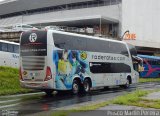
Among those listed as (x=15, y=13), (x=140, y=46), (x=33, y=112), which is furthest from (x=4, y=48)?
(x=15, y=13)

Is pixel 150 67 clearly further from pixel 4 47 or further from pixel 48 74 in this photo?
pixel 48 74

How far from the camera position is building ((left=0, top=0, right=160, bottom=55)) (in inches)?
2527

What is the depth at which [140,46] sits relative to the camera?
6141cm

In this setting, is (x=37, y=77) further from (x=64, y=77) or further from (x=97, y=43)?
(x=97, y=43)

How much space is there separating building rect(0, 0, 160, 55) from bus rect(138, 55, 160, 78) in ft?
38.7

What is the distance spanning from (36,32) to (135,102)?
8213 millimetres

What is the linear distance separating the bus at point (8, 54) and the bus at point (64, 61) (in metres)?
10.5

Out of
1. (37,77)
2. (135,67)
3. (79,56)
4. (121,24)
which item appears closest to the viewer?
(37,77)

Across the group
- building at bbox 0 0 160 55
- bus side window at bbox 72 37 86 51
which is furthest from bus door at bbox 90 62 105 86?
building at bbox 0 0 160 55

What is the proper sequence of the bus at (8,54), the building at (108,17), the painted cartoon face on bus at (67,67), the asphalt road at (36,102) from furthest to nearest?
the building at (108,17) → the bus at (8,54) → the painted cartoon face on bus at (67,67) → the asphalt road at (36,102)

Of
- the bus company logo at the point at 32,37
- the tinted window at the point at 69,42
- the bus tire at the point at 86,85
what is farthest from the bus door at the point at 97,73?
the bus company logo at the point at 32,37

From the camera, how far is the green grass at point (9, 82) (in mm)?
22688

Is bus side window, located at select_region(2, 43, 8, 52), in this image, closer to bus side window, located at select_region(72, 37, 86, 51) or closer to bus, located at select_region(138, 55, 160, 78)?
bus side window, located at select_region(72, 37, 86, 51)

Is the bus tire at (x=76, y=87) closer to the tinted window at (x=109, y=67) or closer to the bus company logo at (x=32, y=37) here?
the tinted window at (x=109, y=67)
